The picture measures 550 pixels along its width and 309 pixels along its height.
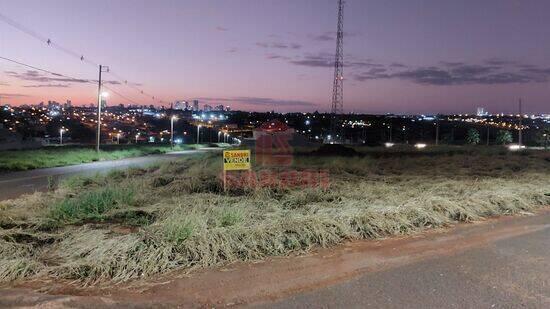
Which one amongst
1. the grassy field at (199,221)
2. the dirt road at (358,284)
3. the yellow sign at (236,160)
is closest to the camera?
Result: the dirt road at (358,284)

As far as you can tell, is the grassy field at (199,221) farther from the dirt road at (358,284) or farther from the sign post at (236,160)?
the sign post at (236,160)

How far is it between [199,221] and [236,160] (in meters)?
5.36

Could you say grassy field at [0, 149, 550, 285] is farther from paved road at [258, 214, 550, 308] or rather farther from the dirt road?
paved road at [258, 214, 550, 308]

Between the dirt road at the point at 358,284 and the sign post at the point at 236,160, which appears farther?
the sign post at the point at 236,160

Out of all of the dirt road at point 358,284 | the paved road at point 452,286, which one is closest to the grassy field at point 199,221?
the dirt road at point 358,284

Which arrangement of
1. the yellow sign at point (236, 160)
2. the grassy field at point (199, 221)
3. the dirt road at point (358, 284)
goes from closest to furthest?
the dirt road at point (358, 284) → the grassy field at point (199, 221) → the yellow sign at point (236, 160)

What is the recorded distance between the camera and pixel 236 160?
1318cm

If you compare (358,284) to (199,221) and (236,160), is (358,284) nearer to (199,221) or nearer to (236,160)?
(199,221)

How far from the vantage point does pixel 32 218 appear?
8.84 m

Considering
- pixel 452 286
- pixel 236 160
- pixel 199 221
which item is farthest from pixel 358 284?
pixel 236 160

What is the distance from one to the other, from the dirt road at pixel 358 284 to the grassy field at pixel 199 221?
1.30ft

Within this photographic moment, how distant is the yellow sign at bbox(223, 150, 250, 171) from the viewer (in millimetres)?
13078

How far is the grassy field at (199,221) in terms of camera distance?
6582 mm

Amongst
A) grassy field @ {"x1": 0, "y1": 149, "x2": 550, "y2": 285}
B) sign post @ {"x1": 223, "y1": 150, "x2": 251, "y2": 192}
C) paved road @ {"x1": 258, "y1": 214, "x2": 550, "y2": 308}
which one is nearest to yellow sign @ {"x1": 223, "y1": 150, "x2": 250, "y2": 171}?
sign post @ {"x1": 223, "y1": 150, "x2": 251, "y2": 192}
